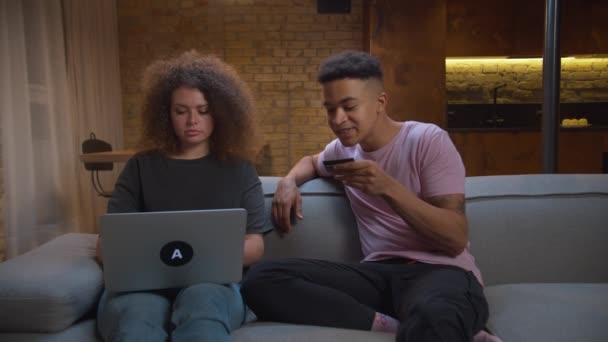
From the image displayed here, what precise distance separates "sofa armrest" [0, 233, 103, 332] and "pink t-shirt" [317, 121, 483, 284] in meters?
0.84

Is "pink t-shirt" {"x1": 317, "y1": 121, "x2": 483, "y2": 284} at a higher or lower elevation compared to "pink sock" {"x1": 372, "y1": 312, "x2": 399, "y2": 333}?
higher

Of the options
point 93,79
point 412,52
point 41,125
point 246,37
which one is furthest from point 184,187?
point 246,37

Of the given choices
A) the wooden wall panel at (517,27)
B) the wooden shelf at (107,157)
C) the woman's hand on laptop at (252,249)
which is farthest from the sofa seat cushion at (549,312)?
the wooden wall panel at (517,27)

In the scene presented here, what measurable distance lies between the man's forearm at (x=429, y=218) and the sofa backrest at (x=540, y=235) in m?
0.39

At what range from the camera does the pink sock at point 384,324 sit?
136 cm

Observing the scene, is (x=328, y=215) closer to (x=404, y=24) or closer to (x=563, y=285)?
(x=563, y=285)

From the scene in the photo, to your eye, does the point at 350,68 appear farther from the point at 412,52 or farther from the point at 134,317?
the point at 412,52

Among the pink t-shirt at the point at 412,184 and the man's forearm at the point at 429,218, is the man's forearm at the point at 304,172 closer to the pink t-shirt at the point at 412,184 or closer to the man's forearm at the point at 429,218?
the pink t-shirt at the point at 412,184

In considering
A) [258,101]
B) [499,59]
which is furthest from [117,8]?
[499,59]

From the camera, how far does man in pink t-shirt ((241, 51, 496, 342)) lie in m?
1.36

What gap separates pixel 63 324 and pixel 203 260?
42cm

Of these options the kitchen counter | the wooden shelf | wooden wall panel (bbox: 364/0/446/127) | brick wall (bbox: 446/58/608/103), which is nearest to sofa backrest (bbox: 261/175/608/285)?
the wooden shelf

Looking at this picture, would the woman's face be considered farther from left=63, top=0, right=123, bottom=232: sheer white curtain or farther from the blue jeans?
left=63, top=0, right=123, bottom=232: sheer white curtain

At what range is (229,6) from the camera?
577 cm
